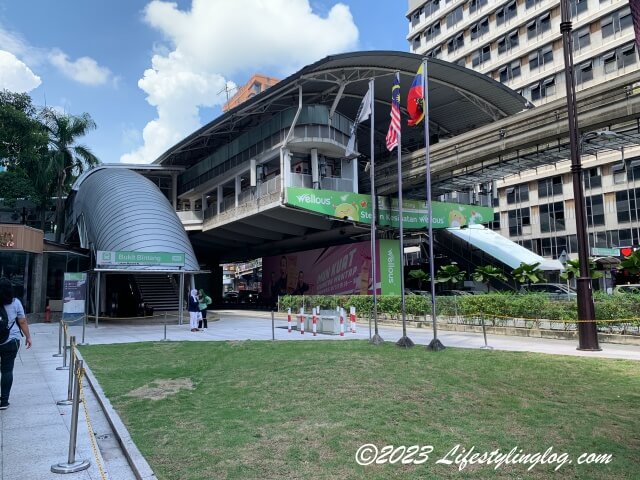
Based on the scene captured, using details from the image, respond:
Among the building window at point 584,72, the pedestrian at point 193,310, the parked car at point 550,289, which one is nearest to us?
the pedestrian at point 193,310

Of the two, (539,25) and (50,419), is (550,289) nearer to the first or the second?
(50,419)

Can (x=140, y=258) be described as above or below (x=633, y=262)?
above

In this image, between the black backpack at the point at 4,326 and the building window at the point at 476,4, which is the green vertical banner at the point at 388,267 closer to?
the black backpack at the point at 4,326

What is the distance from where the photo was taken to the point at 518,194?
54.2m

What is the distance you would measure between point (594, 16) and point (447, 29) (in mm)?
20633

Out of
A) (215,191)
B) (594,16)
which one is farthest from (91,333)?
(594,16)

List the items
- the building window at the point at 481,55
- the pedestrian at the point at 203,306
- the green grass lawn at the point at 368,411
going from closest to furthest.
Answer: the green grass lawn at the point at 368,411 → the pedestrian at the point at 203,306 → the building window at the point at 481,55

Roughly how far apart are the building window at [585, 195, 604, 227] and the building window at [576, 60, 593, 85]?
11139 mm

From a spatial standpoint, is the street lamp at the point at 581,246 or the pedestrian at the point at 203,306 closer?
the street lamp at the point at 581,246

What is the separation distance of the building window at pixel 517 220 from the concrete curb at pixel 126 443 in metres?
51.9

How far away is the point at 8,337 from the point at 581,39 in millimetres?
53204

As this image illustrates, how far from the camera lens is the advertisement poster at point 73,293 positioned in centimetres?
2322

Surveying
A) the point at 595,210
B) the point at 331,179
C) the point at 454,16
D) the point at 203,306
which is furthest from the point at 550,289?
the point at 454,16

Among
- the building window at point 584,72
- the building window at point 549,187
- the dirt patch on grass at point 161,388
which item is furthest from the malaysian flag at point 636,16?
the building window at point 549,187
